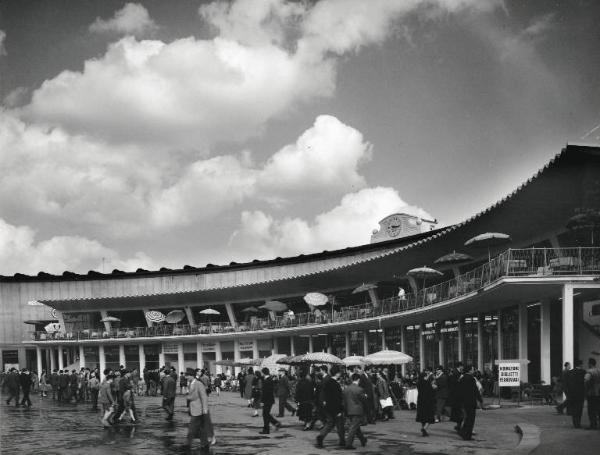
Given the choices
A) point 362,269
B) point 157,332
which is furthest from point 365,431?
point 157,332

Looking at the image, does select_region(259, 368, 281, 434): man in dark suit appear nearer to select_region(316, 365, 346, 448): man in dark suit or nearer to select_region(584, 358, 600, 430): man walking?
select_region(316, 365, 346, 448): man in dark suit

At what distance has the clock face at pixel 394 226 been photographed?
73062 millimetres

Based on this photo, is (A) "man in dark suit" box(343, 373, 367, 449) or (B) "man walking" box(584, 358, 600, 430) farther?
(B) "man walking" box(584, 358, 600, 430)

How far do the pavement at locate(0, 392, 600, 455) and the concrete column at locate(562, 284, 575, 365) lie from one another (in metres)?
1.90

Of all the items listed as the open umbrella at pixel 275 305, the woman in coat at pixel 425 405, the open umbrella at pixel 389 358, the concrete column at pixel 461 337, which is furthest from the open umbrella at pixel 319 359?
the open umbrella at pixel 275 305

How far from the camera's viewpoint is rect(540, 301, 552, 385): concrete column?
28.8 meters

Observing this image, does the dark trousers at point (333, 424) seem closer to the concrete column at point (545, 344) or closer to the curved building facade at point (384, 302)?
→ the curved building facade at point (384, 302)

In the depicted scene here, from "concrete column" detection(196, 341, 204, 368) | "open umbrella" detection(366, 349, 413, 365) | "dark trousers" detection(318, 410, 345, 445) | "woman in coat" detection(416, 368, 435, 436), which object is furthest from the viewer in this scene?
"concrete column" detection(196, 341, 204, 368)

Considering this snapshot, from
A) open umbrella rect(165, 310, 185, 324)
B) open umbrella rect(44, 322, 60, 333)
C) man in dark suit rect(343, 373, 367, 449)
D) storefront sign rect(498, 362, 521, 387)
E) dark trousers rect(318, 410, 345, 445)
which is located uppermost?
Answer: man in dark suit rect(343, 373, 367, 449)

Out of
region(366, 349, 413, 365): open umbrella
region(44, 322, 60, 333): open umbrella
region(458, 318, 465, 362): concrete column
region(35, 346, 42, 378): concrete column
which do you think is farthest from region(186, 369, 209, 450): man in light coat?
region(35, 346, 42, 378): concrete column

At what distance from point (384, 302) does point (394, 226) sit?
2825cm

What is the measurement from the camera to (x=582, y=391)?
671 inches

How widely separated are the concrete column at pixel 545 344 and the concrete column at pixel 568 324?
4.63 m

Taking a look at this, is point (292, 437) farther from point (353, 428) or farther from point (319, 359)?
point (319, 359)
